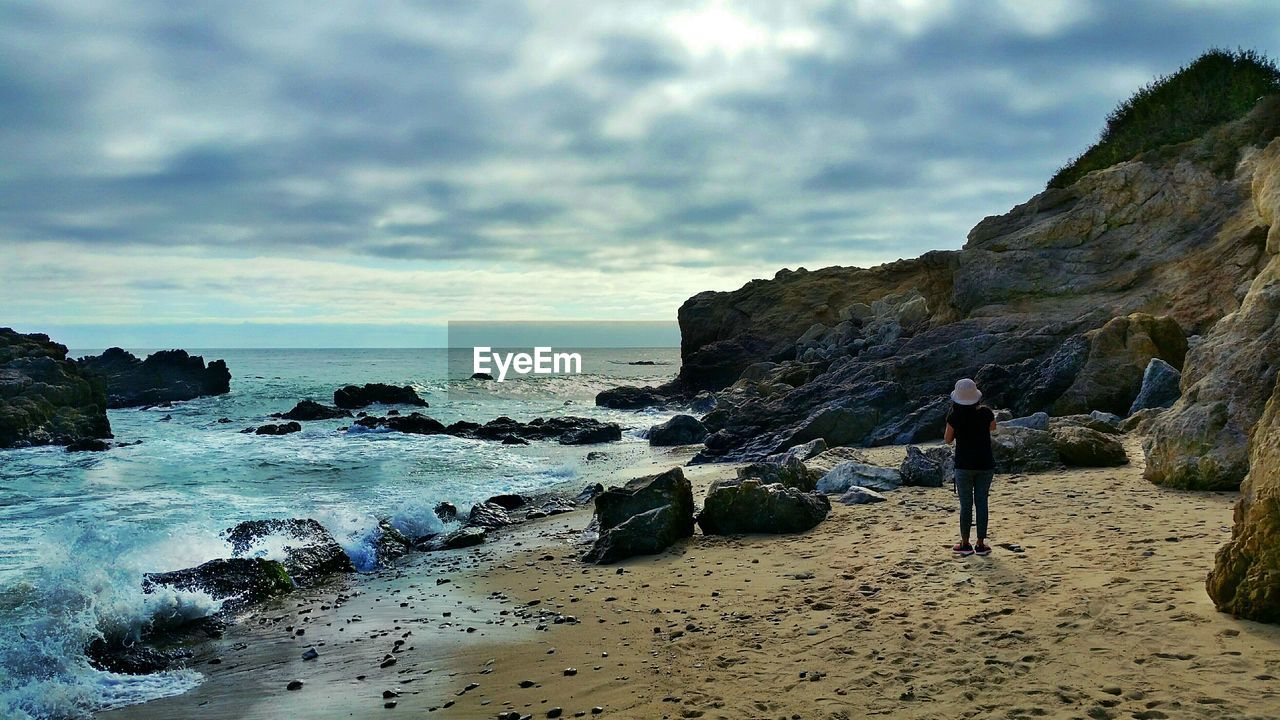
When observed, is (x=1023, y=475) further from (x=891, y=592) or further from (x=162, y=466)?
(x=162, y=466)

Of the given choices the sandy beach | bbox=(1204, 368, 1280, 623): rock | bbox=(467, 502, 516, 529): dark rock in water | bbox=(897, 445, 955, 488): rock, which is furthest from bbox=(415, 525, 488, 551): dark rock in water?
bbox=(1204, 368, 1280, 623): rock

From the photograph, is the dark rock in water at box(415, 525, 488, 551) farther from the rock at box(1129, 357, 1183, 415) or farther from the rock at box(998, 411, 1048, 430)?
the rock at box(1129, 357, 1183, 415)

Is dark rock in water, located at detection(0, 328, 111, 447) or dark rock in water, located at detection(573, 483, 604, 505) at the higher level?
dark rock in water, located at detection(0, 328, 111, 447)

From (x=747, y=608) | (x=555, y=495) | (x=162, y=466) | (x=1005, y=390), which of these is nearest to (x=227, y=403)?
(x=162, y=466)

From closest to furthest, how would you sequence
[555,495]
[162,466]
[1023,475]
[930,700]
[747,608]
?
[930,700] < [747,608] < [1023,475] < [555,495] < [162,466]

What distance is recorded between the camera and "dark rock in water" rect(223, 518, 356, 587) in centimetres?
1043

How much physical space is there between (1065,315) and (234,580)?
2377 centimetres

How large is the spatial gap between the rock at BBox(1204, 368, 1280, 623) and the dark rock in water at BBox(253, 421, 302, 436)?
3129 cm

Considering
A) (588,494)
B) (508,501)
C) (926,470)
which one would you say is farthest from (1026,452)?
(508,501)

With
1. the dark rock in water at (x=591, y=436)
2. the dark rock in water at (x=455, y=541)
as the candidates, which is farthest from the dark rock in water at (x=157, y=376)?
the dark rock in water at (x=455, y=541)

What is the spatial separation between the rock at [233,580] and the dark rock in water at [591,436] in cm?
1726

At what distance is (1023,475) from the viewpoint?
11492mm

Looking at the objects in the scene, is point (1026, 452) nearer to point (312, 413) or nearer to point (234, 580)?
point (234, 580)

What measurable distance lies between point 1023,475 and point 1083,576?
5.28 meters
